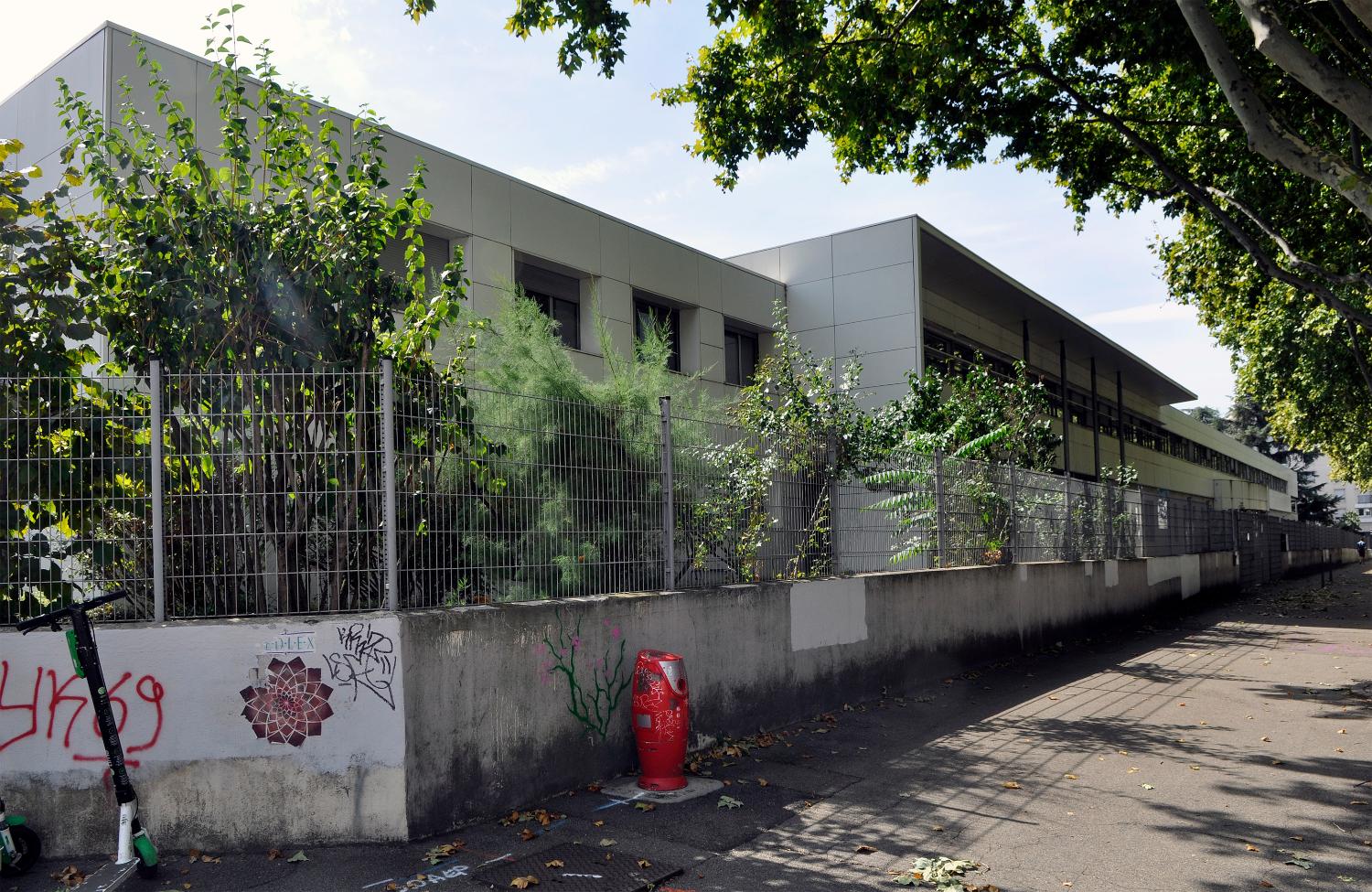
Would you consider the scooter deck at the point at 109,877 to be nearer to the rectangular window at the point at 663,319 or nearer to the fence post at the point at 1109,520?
the rectangular window at the point at 663,319

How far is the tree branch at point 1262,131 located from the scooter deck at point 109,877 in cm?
1015

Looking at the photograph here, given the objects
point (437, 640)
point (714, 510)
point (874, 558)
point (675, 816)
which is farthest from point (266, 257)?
point (874, 558)

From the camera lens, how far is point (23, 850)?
5.62 m

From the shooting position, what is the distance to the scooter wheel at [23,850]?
5.56 m

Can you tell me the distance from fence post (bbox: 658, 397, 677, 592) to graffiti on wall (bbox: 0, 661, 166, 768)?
3.77 meters

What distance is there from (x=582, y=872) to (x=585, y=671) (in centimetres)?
202

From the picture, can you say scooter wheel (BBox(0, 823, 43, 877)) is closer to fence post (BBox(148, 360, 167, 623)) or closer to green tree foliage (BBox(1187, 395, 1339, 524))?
fence post (BBox(148, 360, 167, 623))

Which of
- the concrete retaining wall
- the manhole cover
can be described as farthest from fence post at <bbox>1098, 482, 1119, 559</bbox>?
the manhole cover

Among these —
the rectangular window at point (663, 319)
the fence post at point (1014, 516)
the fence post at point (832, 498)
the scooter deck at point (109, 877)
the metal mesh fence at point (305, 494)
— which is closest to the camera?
the scooter deck at point (109, 877)

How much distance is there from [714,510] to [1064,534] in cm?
992

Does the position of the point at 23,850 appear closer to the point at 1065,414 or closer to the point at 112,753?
the point at 112,753

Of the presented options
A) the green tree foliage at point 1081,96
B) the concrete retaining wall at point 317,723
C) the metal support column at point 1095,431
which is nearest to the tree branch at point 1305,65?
the green tree foliage at point 1081,96

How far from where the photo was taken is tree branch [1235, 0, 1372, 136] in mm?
8320

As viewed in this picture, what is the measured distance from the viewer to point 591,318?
17.7 metres
